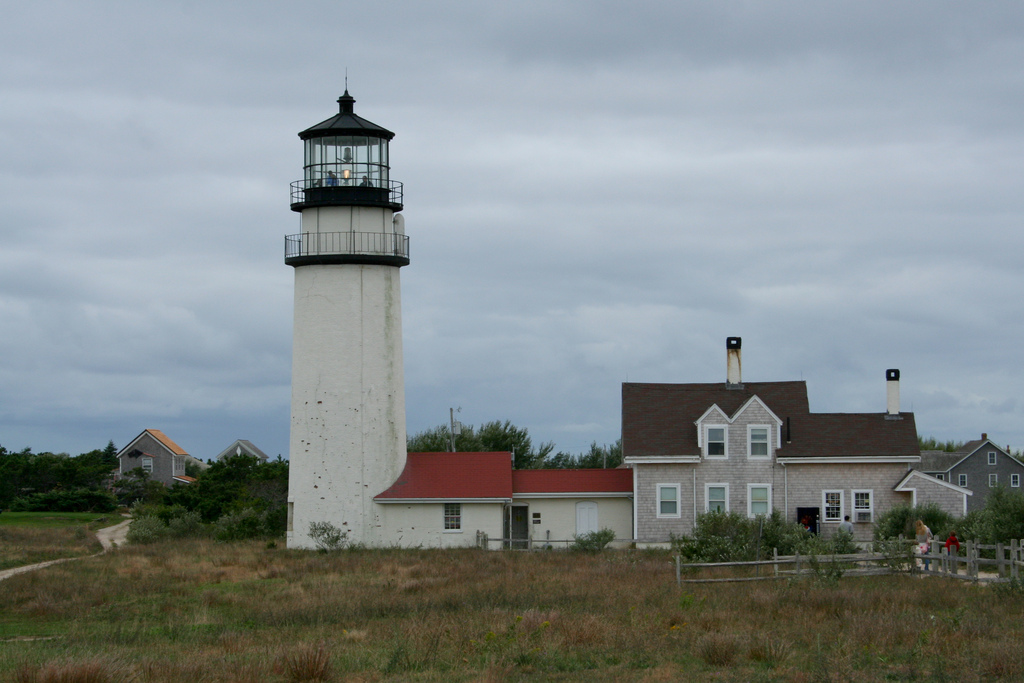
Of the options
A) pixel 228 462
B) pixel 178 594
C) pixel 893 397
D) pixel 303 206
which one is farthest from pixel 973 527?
pixel 228 462

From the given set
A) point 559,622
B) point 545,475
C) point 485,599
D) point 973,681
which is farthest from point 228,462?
point 973,681

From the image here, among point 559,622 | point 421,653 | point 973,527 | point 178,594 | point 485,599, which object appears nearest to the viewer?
A: point 421,653

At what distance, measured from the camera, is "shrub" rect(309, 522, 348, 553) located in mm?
35062

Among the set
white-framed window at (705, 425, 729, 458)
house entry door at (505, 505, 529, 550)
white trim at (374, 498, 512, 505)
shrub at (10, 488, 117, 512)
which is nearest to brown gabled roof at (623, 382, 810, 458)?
white-framed window at (705, 425, 729, 458)

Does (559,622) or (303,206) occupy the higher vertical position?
(303,206)

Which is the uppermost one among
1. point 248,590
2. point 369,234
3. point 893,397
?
point 369,234

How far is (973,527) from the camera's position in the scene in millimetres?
27375

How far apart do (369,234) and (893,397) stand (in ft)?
61.4

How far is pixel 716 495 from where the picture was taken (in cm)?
3700

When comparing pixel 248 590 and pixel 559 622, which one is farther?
pixel 248 590

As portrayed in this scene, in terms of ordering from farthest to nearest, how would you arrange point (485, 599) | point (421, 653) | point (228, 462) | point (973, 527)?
1. point (228, 462)
2. point (973, 527)
3. point (485, 599)
4. point (421, 653)

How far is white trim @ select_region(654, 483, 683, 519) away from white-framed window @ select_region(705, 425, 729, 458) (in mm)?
1491

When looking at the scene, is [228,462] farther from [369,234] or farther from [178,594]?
[178,594]

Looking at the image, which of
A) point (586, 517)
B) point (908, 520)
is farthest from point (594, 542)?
point (908, 520)
